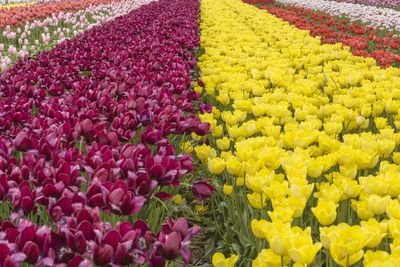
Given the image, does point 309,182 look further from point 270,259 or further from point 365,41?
point 365,41

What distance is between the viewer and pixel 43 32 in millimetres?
11430

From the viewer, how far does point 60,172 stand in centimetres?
175

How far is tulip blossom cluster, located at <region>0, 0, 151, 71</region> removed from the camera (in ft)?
29.0

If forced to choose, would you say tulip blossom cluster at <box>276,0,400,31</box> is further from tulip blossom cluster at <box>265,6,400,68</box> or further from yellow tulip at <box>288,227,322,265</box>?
yellow tulip at <box>288,227,322,265</box>

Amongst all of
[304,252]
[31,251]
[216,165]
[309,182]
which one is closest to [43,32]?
[216,165]

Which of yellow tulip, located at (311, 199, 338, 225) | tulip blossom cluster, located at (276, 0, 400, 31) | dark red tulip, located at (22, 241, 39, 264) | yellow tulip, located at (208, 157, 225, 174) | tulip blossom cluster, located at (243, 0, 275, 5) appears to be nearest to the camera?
dark red tulip, located at (22, 241, 39, 264)

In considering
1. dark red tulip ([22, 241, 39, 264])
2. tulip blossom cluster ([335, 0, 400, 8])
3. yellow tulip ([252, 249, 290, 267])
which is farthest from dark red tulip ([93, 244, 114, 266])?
tulip blossom cluster ([335, 0, 400, 8])

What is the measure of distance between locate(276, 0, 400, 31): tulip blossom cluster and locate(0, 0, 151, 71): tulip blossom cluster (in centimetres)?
913

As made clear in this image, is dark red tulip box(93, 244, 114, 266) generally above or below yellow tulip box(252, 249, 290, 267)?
above

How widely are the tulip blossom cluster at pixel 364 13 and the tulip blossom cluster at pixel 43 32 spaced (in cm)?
913

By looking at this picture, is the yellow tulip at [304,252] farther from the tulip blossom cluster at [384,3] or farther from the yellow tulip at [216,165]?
the tulip blossom cluster at [384,3]

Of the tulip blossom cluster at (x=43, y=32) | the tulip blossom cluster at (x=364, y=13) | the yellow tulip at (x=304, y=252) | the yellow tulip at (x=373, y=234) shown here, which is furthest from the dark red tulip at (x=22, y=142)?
the tulip blossom cluster at (x=364, y=13)

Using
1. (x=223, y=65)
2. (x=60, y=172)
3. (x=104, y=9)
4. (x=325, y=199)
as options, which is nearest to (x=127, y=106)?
(x=60, y=172)

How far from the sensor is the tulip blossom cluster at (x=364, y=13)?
1200 centimetres
